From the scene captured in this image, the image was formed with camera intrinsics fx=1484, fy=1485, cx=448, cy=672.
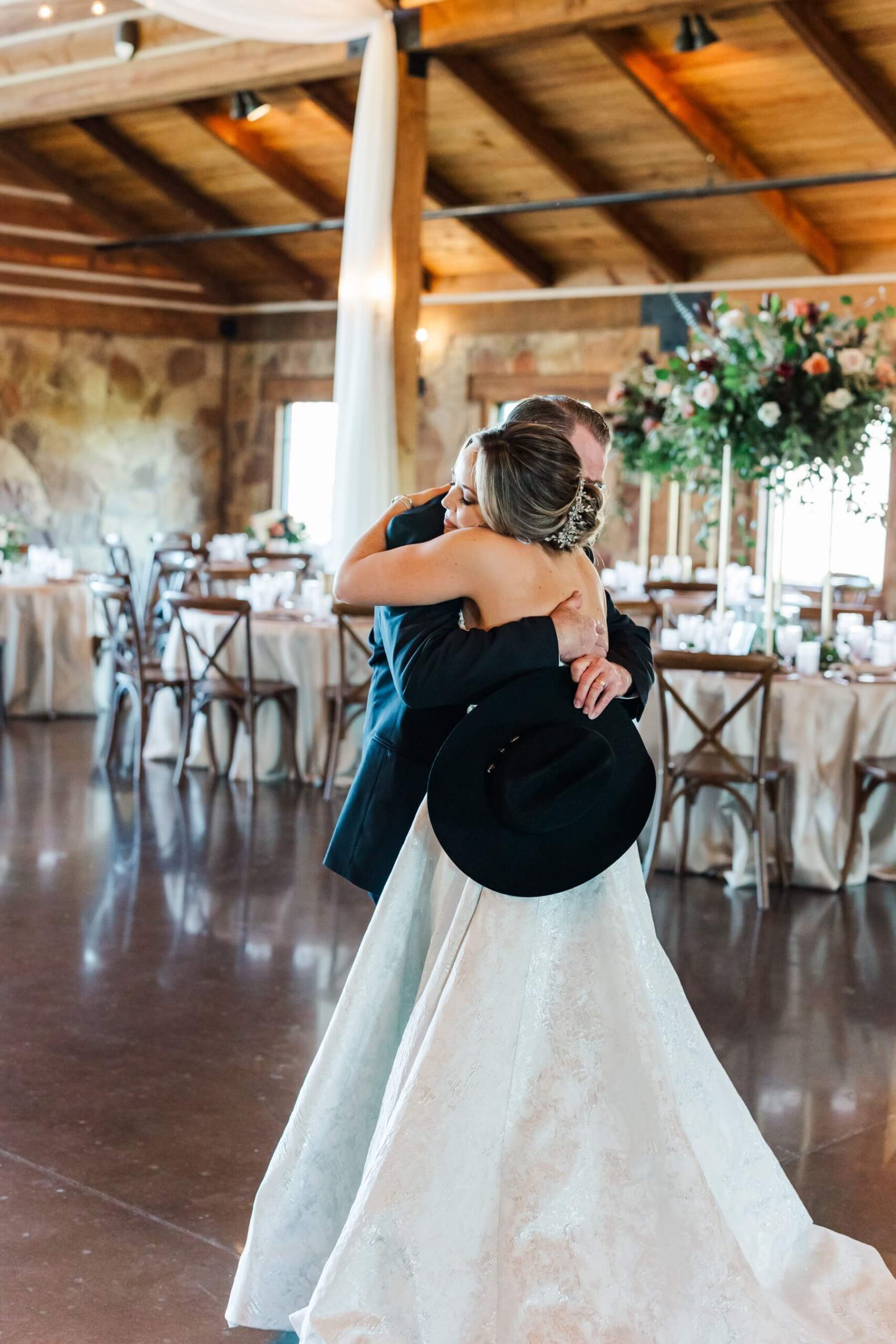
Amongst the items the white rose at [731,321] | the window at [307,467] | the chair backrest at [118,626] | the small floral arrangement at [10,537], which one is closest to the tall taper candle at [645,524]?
the window at [307,467]

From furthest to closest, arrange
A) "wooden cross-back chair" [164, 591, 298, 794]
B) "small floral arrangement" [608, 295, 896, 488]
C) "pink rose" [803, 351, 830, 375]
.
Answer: "wooden cross-back chair" [164, 591, 298, 794] → "small floral arrangement" [608, 295, 896, 488] → "pink rose" [803, 351, 830, 375]

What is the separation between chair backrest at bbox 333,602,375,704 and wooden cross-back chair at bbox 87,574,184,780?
81 cm

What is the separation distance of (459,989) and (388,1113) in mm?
222

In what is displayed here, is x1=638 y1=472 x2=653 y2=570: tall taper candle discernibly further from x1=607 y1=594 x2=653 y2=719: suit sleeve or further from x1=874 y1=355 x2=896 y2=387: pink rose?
x1=607 y1=594 x2=653 y2=719: suit sleeve

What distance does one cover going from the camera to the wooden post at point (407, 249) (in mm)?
8148

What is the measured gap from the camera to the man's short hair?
89.7 inches

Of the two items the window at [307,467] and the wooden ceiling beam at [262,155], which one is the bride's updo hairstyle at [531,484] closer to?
the wooden ceiling beam at [262,155]

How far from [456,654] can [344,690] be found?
4.81 m

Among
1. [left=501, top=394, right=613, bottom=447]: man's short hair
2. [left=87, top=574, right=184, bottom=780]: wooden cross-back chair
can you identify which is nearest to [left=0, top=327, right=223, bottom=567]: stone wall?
[left=87, top=574, right=184, bottom=780]: wooden cross-back chair

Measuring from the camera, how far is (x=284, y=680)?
24.2 ft

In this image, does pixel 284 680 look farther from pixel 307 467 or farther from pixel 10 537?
pixel 307 467

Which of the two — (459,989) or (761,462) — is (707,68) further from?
(459,989)

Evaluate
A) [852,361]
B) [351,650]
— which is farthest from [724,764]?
[351,650]

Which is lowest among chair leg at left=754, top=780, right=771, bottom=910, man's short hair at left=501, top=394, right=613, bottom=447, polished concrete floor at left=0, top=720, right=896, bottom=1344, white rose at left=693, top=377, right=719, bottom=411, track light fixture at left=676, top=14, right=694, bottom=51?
polished concrete floor at left=0, top=720, right=896, bottom=1344
